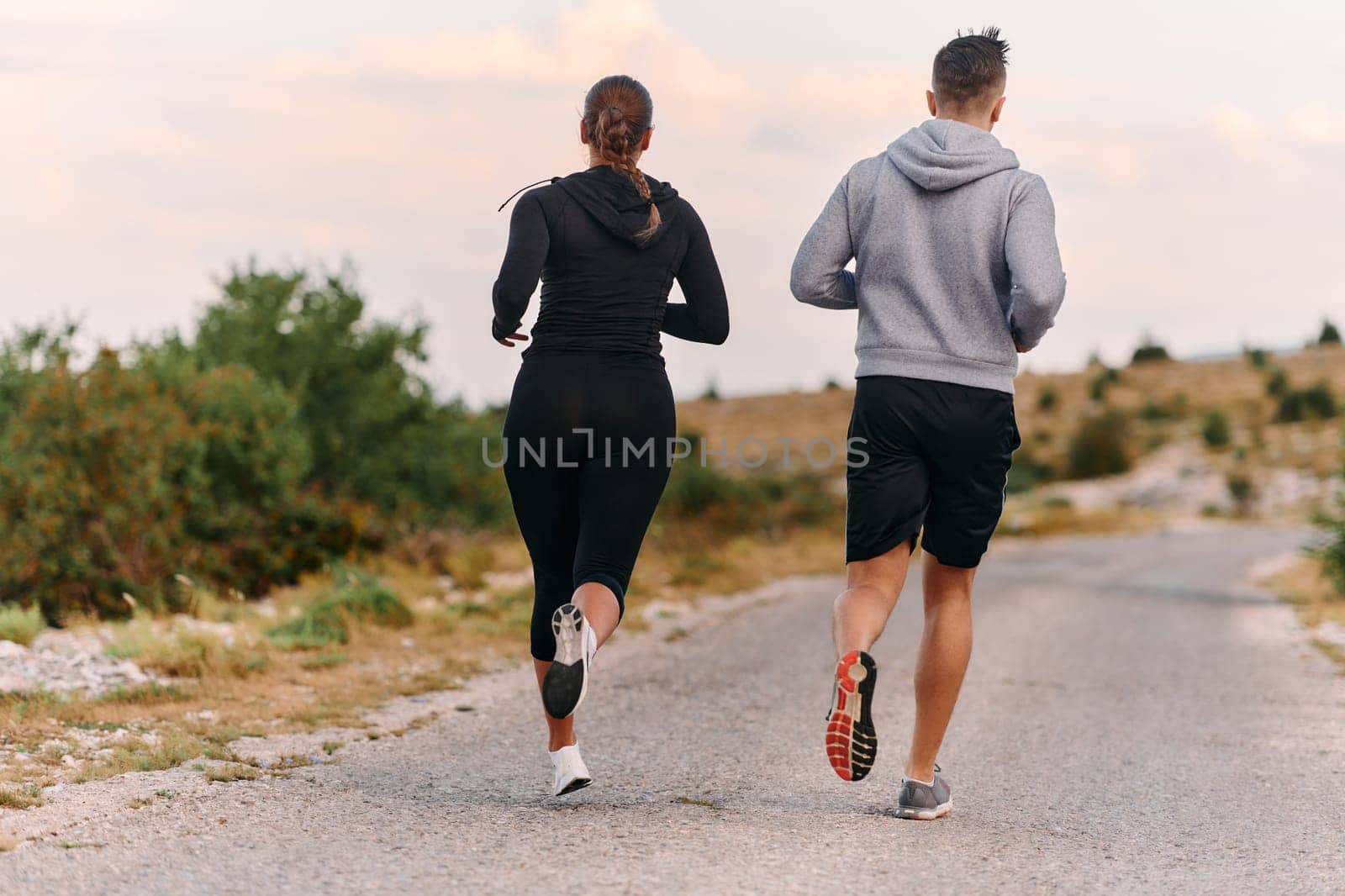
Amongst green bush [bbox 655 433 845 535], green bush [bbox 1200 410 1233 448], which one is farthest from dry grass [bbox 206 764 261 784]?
green bush [bbox 1200 410 1233 448]

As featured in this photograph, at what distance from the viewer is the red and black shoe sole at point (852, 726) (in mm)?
3746

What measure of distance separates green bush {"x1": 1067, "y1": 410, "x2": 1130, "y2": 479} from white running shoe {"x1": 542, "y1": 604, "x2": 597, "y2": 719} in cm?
4737

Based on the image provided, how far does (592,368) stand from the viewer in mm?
4094

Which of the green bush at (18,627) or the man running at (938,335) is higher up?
the man running at (938,335)

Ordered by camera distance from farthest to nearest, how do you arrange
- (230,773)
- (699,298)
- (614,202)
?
(230,773), (699,298), (614,202)

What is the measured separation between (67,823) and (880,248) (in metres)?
2.92

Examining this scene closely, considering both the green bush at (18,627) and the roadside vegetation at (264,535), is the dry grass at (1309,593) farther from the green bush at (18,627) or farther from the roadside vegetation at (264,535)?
the green bush at (18,627)

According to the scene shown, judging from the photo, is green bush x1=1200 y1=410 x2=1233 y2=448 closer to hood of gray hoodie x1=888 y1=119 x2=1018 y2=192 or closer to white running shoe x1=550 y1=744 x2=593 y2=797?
hood of gray hoodie x1=888 y1=119 x2=1018 y2=192

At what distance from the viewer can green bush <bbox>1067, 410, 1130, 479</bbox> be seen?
160ft

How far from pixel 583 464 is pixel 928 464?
3.50 feet

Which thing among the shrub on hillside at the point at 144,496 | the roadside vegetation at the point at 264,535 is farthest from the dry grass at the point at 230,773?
the shrub on hillside at the point at 144,496

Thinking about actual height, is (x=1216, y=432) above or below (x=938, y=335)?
above

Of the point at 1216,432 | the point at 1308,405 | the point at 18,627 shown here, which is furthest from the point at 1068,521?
the point at 18,627

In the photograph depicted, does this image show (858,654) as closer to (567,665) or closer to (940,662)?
(940,662)
